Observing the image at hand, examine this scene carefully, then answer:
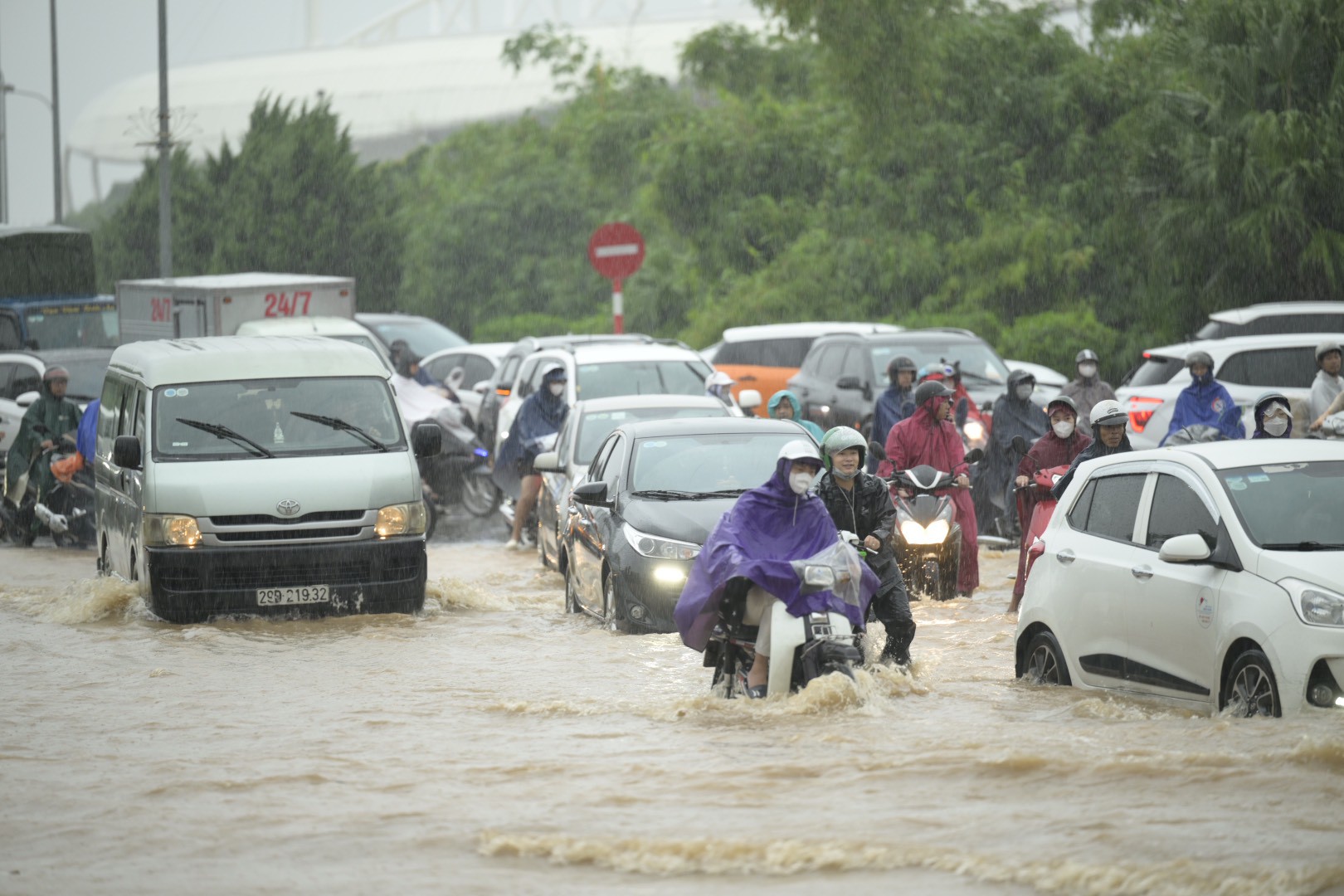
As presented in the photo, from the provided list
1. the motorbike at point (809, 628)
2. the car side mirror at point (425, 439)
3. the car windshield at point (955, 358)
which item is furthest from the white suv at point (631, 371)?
the motorbike at point (809, 628)

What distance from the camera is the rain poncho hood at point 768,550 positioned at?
9.34 meters

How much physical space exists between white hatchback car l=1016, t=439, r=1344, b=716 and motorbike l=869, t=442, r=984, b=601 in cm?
362

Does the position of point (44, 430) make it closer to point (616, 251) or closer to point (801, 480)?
point (616, 251)

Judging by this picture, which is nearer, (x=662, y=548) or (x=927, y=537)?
(x=662, y=548)

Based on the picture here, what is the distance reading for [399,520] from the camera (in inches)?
530

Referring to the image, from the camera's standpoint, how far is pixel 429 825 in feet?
25.0

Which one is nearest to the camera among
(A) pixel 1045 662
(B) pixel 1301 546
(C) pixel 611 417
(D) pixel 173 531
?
(B) pixel 1301 546

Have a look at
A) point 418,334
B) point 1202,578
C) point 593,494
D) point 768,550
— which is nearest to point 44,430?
point 593,494

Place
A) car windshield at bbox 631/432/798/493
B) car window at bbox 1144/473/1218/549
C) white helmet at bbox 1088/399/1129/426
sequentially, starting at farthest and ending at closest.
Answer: car windshield at bbox 631/432/798/493
white helmet at bbox 1088/399/1129/426
car window at bbox 1144/473/1218/549

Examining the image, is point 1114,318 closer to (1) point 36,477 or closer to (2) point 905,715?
(1) point 36,477

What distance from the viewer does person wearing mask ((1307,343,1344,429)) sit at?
51.5 ft

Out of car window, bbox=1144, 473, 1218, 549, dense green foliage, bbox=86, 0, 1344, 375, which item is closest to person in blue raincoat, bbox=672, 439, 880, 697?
car window, bbox=1144, 473, 1218, 549

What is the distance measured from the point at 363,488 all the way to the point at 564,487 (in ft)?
8.90

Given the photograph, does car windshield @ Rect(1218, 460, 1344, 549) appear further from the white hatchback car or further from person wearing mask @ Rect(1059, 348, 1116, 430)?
person wearing mask @ Rect(1059, 348, 1116, 430)
